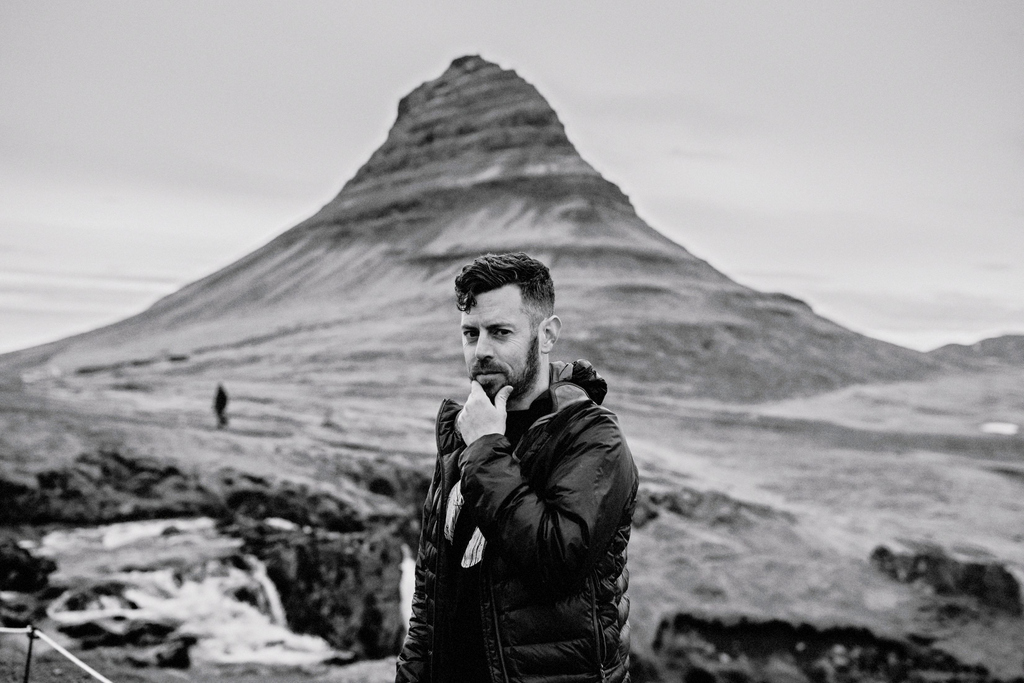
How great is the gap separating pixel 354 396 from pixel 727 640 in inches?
897

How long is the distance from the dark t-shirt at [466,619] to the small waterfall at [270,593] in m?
15.0

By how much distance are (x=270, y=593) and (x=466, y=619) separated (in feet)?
50.4

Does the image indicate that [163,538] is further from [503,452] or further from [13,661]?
[503,452]

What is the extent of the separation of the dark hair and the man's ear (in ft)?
0.10

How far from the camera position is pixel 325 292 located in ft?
257

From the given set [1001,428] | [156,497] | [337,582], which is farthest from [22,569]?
[1001,428]

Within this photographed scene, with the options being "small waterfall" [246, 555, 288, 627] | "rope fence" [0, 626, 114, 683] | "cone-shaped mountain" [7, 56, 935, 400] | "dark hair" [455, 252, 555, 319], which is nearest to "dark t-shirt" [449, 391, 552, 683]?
"dark hair" [455, 252, 555, 319]

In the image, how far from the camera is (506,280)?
3.25 meters

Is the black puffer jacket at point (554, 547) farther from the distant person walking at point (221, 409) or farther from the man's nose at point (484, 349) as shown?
the distant person walking at point (221, 409)

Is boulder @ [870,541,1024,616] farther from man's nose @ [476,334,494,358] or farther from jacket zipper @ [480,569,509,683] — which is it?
man's nose @ [476,334,494,358]

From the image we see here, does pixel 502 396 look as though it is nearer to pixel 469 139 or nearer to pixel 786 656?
pixel 786 656

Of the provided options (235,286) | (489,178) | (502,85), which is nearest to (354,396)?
(235,286)

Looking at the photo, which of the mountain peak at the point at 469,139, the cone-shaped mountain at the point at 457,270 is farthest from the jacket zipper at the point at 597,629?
the mountain peak at the point at 469,139

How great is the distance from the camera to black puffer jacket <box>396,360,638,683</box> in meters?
2.87
